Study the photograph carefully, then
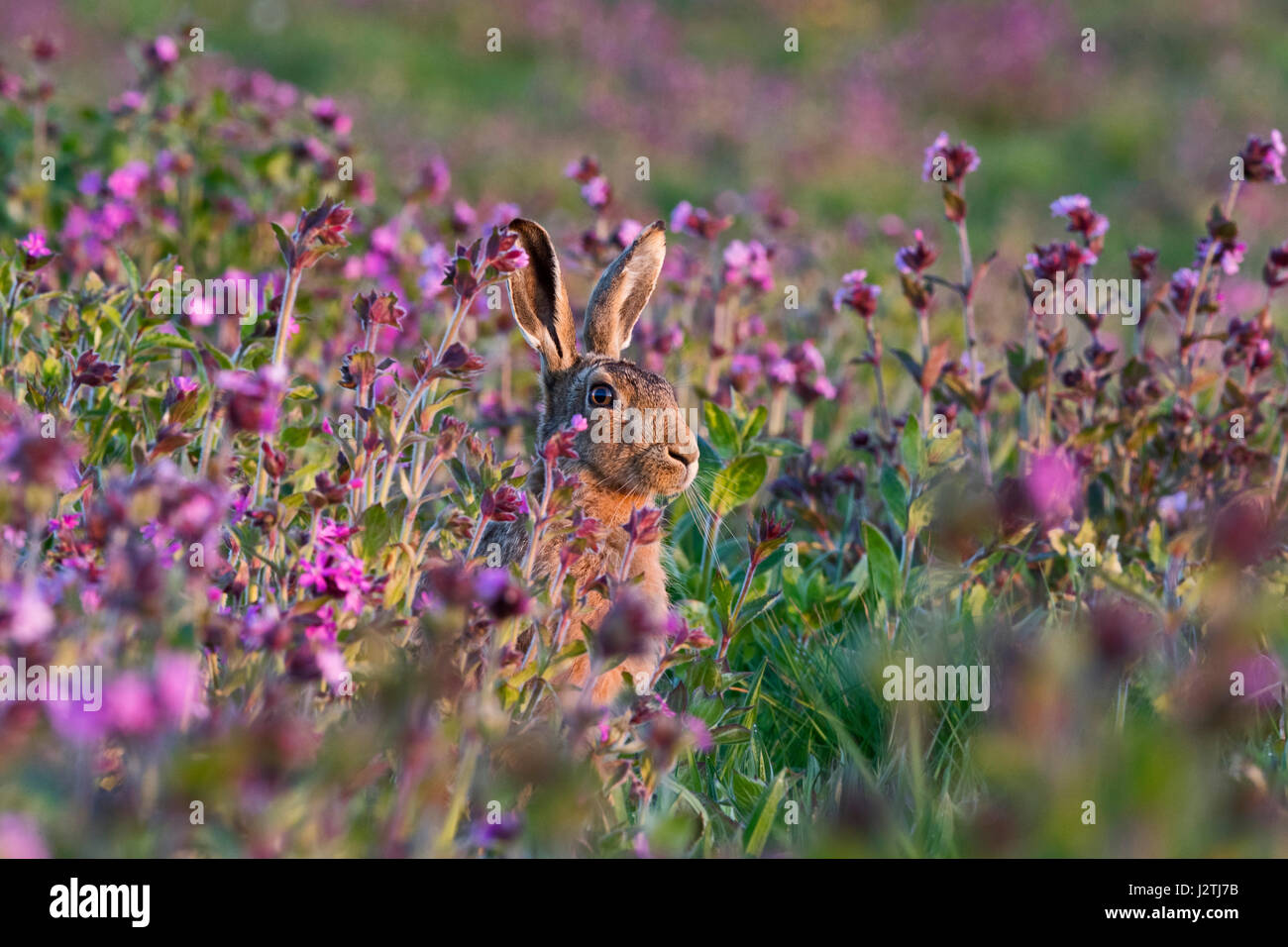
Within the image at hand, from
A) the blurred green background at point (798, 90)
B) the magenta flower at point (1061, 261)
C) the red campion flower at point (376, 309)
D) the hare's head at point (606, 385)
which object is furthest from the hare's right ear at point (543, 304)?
the blurred green background at point (798, 90)

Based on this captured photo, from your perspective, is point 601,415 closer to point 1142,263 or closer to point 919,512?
point 919,512

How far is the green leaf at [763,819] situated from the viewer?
2705 millimetres

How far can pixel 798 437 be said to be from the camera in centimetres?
559

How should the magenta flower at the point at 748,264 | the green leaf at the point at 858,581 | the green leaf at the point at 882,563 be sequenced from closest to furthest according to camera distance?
the green leaf at the point at 882,563 → the green leaf at the point at 858,581 → the magenta flower at the point at 748,264

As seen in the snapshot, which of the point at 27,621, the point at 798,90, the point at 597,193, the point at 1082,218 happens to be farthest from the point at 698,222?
the point at 798,90

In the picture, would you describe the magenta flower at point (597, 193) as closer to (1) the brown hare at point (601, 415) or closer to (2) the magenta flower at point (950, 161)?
(1) the brown hare at point (601, 415)

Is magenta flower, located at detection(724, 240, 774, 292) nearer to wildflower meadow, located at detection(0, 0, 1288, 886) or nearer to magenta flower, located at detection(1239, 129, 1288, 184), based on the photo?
wildflower meadow, located at detection(0, 0, 1288, 886)

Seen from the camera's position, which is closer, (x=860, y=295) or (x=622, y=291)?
(x=622, y=291)

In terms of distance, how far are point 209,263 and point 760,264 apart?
2.66 metres

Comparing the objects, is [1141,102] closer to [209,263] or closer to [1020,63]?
[1020,63]

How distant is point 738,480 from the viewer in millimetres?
4016

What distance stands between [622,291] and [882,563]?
3.89ft
